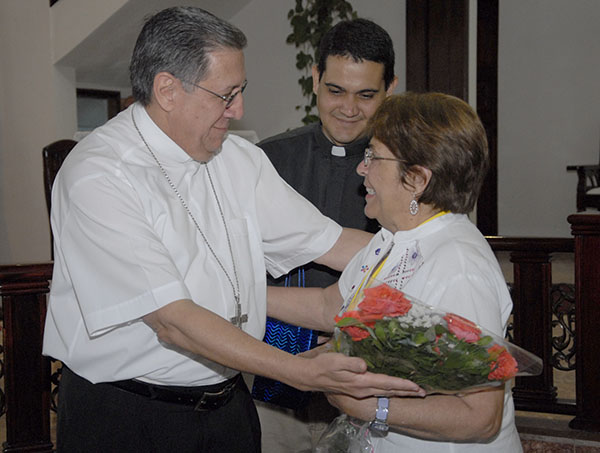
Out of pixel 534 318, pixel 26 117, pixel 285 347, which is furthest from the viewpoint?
pixel 26 117

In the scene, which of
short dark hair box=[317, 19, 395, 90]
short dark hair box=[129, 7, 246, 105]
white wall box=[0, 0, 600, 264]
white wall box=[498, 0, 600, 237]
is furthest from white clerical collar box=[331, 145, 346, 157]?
white wall box=[498, 0, 600, 237]

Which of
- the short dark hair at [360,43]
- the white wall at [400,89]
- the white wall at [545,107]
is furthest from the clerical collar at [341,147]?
the white wall at [545,107]

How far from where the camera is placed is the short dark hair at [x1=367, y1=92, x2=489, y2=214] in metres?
1.76

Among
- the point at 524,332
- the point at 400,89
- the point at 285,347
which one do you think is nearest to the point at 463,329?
the point at 285,347

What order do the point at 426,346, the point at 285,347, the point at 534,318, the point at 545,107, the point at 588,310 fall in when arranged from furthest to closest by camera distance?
1. the point at 545,107
2. the point at 534,318
3. the point at 588,310
4. the point at 285,347
5. the point at 426,346

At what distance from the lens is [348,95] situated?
9.00ft

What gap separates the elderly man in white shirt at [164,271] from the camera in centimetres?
170

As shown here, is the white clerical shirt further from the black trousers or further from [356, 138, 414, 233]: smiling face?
[356, 138, 414, 233]: smiling face

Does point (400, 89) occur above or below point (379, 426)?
above

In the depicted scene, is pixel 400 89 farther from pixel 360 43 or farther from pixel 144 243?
pixel 144 243

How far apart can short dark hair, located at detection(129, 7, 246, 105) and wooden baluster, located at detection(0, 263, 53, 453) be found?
4.68ft

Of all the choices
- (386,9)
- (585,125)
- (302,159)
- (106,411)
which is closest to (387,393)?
(106,411)

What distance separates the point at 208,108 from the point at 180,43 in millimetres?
164

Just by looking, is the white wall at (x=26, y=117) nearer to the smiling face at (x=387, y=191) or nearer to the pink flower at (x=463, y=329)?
the smiling face at (x=387, y=191)
